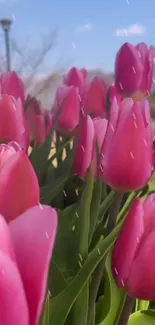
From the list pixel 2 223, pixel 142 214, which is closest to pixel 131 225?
pixel 142 214

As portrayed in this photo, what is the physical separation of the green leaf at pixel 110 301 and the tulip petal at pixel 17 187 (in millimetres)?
109

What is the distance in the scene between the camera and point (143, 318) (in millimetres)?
382

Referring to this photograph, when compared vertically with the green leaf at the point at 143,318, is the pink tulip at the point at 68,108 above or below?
above

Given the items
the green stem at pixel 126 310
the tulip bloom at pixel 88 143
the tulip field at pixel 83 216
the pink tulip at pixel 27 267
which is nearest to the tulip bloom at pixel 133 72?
the tulip field at pixel 83 216

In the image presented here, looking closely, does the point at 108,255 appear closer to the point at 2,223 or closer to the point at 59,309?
the point at 59,309

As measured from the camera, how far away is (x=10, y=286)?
0.15m

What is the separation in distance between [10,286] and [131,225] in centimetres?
12

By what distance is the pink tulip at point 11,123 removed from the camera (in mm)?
379

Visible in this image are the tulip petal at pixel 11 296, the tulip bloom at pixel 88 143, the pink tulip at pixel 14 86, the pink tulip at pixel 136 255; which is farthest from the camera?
the pink tulip at pixel 14 86

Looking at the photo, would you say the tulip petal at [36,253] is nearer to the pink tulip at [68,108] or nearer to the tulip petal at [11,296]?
the tulip petal at [11,296]

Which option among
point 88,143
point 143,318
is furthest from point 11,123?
point 143,318

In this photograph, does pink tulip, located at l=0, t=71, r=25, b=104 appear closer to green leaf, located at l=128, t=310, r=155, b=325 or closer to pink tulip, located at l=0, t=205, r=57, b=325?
green leaf, located at l=128, t=310, r=155, b=325

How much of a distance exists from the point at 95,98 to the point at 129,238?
0.91ft

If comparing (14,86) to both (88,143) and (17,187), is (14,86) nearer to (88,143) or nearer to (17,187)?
(88,143)
